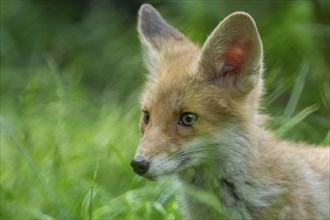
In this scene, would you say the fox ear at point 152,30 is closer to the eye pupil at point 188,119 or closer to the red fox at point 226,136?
the red fox at point 226,136

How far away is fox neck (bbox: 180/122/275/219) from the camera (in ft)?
18.5

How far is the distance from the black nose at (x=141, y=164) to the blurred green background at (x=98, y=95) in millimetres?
323

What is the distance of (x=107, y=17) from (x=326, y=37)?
396 cm

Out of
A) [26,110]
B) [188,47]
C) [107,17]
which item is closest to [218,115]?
[188,47]

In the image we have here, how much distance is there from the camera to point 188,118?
5.56 meters

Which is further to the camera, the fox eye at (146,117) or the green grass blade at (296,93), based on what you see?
the green grass blade at (296,93)

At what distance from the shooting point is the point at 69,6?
11.7 metres

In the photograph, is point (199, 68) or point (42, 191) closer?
point (199, 68)

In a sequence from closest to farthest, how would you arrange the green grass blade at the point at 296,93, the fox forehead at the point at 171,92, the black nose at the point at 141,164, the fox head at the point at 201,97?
1. the black nose at the point at 141,164
2. the fox head at the point at 201,97
3. the fox forehead at the point at 171,92
4. the green grass blade at the point at 296,93

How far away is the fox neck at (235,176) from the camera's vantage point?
18.5 ft

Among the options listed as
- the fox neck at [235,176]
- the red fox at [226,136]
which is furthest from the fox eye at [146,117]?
the fox neck at [235,176]

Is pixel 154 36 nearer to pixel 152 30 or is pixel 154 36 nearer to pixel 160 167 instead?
pixel 152 30

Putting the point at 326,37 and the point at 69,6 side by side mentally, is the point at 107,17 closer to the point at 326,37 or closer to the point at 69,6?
the point at 69,6

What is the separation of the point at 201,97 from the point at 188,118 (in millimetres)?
170
